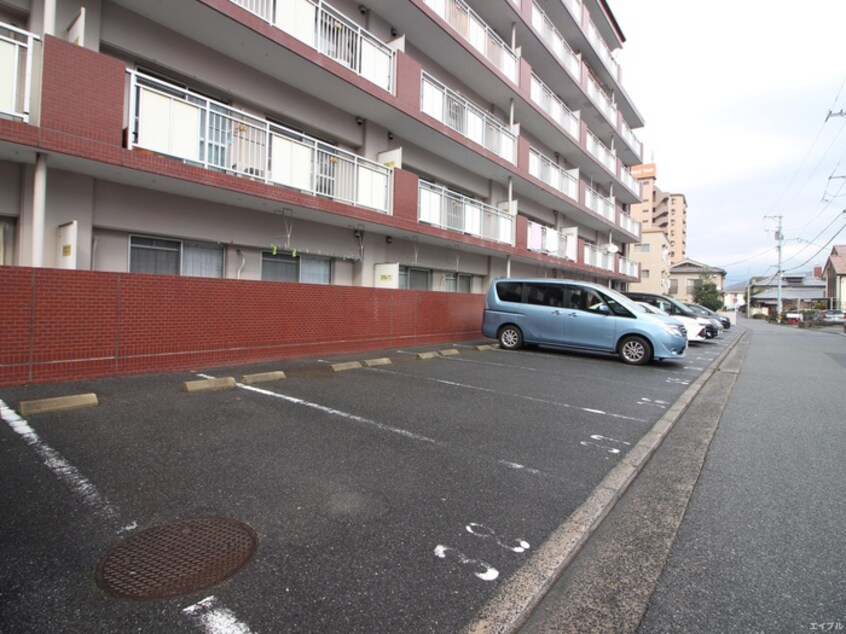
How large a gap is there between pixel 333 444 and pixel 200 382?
2.85 m

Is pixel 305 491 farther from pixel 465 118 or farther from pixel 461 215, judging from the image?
pixel 465 118

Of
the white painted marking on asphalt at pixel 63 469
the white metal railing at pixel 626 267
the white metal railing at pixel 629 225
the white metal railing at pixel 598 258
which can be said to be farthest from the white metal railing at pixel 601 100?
the white painted marking on asphalt at pixel 63 469

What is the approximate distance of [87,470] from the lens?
3.18 meters

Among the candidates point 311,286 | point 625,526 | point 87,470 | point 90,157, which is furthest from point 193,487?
point 311,286

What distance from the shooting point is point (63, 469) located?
10.4 feet

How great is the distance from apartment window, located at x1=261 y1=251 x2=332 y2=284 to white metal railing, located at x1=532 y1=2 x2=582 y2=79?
13.2m

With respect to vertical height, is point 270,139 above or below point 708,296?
below

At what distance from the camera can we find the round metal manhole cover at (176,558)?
79.5 inches

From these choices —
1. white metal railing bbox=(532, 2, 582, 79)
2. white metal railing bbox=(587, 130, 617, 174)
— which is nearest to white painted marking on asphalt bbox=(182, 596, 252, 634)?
white metal railing bbox=(532, 2, 582, 79)

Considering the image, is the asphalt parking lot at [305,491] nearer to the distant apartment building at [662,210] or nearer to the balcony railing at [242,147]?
the balcony railing at [242,147]

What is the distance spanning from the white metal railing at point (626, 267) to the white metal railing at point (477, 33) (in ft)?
49.3

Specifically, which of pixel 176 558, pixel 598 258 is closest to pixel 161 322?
pixel 176 558

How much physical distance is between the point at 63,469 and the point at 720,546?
456 cm

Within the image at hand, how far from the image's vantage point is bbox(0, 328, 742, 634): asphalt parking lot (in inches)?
76.3
